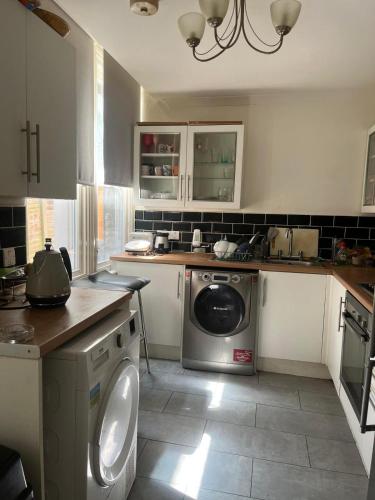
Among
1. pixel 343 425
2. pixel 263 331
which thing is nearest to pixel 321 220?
pixel 263 331

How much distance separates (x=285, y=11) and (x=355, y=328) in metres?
1.63

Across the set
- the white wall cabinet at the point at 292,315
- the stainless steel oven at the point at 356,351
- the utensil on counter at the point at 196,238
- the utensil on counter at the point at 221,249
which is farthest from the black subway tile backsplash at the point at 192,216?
the stainless steel oven at the point at 356,351

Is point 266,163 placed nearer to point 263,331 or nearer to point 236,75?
point 236,75

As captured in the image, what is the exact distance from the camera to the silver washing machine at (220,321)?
2.81 m

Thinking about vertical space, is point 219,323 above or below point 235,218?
below

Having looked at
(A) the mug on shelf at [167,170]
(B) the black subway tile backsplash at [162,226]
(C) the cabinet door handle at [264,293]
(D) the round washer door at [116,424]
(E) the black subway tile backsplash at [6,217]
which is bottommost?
(D) the round washer door at [116,424]

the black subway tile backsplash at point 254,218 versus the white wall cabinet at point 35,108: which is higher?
the white wall cabinet at point 35,108

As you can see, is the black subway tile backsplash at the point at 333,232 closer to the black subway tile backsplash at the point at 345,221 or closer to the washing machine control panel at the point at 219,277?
the black subway tile backsplash at the point at 345,221

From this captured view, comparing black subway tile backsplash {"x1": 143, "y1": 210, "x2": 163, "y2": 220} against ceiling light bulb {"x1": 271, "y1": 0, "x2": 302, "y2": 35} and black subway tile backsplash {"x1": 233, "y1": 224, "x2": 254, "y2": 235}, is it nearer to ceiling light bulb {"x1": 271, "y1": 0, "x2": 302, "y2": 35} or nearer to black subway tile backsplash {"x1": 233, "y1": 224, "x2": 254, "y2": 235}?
black subway tile backsplash {"x1": 233, "y1": 224, "x2": 254, "y2": 235}

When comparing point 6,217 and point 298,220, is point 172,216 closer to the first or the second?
point 298,220

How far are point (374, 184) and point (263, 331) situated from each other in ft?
4.78

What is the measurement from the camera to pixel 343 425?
2.24 meters

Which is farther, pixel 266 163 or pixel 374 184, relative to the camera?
pixel 266 163

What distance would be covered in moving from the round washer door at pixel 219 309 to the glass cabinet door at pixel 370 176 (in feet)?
4.36
